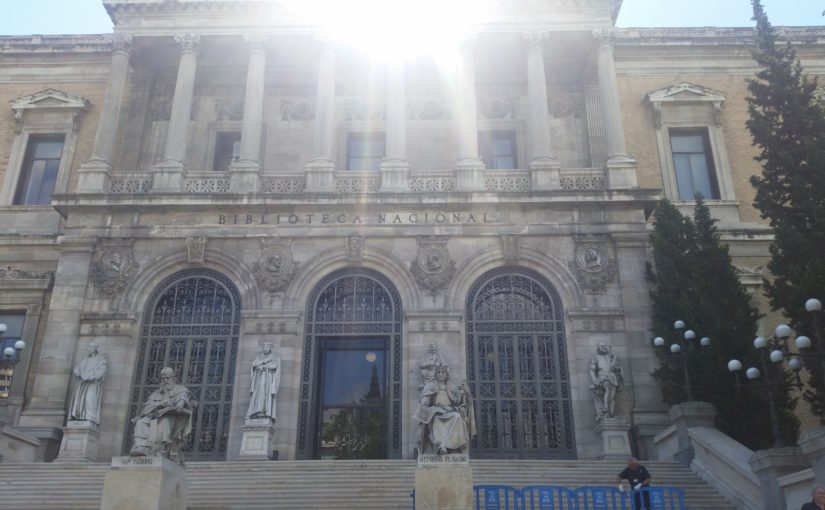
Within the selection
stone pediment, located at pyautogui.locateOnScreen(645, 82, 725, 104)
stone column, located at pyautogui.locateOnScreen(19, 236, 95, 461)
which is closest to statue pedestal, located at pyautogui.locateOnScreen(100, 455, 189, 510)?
stone column, located at pyautogui.locateOnScreen(19, 236, 95, 461)

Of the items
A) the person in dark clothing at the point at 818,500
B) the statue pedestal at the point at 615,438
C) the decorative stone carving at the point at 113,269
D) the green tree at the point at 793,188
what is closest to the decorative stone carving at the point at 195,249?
the decorative stone carving at the point at 113,269

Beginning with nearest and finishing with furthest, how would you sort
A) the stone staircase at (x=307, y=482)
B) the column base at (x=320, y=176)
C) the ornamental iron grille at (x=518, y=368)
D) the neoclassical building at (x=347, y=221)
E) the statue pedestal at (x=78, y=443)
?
the stone staircase at (x=307, y=482), the statue pedestal at (x=78, y=443), the ornamental iron grille at (x=518, y=368), the neoclassical building at (x=347, y=221), the column base at (x=320, y=176)

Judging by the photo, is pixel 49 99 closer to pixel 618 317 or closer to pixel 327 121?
pixel 327 121

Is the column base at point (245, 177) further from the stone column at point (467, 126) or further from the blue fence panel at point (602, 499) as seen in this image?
the blue fence panel at point (602, 499)

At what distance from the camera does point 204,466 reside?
634 inches

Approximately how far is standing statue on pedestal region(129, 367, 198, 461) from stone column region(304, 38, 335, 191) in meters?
9.39

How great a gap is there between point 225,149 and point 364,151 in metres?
4.41

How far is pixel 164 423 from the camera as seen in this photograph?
1239 centimetres

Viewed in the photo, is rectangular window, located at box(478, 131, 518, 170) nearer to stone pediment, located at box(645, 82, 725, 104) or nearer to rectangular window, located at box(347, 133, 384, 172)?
rectangular window, located at box(347, 133, 384, 172)

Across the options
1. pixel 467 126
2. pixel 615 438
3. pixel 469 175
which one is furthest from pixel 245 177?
pixel 615 438

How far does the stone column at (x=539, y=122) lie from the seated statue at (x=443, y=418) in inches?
364

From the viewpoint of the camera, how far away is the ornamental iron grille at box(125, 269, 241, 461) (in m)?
19.2

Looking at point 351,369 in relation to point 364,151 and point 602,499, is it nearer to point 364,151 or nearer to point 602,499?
point 364,151

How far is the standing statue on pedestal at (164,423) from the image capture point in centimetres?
1211
